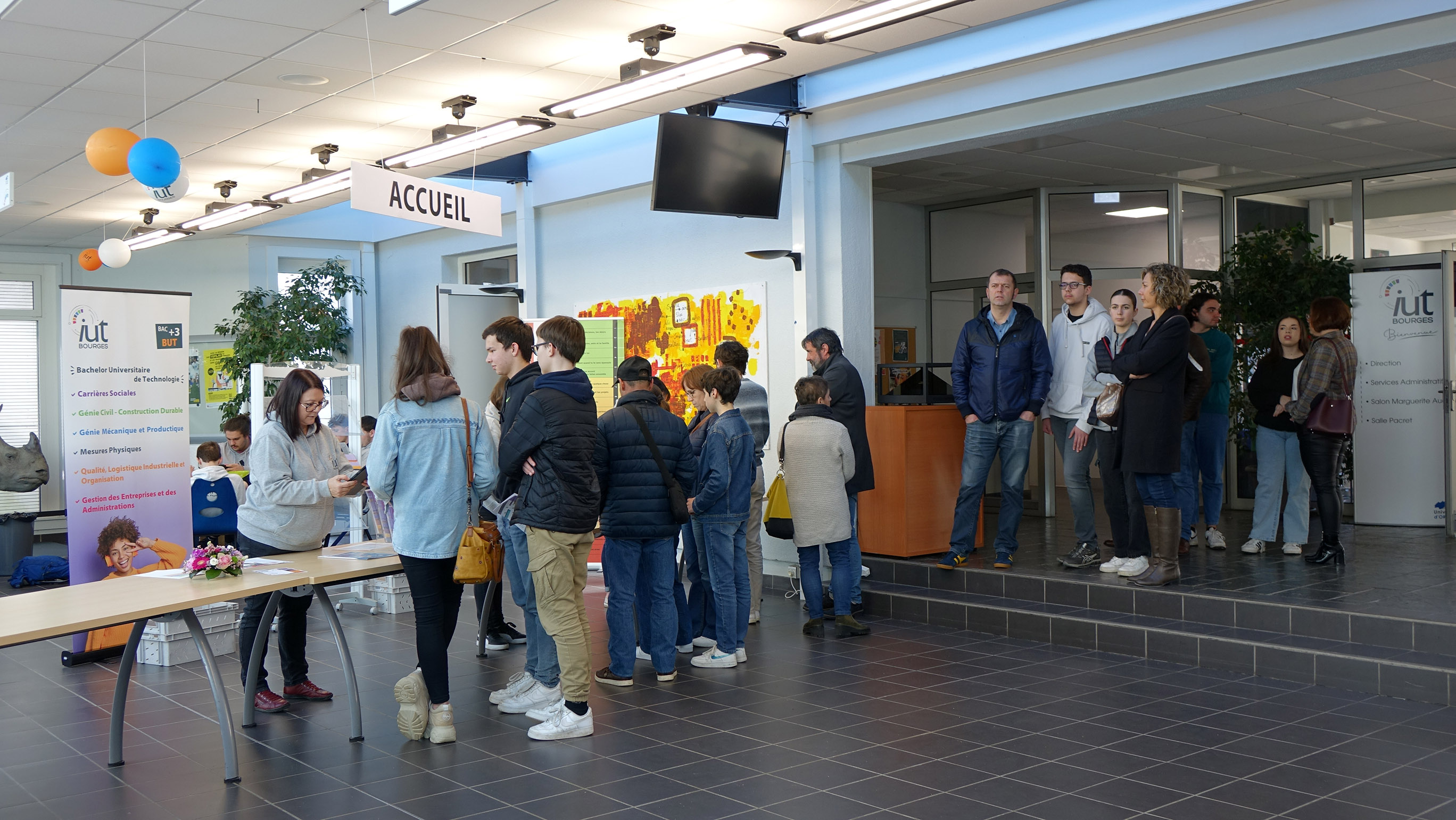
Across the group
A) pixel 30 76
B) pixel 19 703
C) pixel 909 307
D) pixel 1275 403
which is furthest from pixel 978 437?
pixel 30 76

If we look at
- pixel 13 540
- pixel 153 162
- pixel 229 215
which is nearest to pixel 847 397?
pixel 153 162

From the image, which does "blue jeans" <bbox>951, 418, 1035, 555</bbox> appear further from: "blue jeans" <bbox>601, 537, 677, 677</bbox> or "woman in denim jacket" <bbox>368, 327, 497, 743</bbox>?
"woman in denim jacket" <bbox>368, 327, 497, 743</bbox>

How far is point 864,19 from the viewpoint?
17.6 ft

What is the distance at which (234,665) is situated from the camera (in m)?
6.13

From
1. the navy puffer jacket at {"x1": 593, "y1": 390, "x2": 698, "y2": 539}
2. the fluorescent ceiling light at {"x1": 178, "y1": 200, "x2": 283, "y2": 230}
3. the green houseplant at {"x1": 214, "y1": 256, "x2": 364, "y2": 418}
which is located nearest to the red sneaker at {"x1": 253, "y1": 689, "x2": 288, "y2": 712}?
the navy puffer jacket at {"x1": 593, "y1": 390, "x2": 698, "y2": 539}

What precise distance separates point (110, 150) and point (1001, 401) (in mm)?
5139

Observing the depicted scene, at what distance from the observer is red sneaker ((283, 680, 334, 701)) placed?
5.25 m

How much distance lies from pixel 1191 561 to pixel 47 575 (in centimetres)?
858

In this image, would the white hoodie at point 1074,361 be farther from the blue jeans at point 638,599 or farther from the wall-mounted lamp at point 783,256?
the blue jeans at point 638,599

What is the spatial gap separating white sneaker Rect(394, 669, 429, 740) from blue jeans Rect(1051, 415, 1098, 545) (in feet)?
12.5

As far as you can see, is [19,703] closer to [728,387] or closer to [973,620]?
[728,387]

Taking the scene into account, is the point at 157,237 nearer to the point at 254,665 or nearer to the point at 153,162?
the point at 153,162

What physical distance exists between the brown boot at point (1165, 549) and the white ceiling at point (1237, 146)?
2637 mm

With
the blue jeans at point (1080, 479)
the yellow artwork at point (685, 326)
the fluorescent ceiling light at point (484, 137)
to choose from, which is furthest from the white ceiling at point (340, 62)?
the blue jeans at point (1080, 479)
